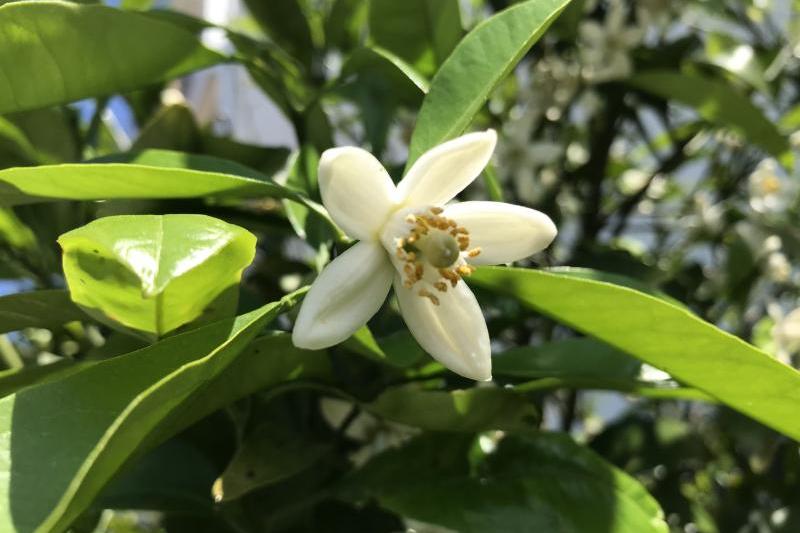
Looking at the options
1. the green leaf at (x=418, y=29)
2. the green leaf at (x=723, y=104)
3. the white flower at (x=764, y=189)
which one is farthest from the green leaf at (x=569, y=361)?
the white flower at (x=764, y=189)

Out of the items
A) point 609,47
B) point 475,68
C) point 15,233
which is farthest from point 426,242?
point 609,47

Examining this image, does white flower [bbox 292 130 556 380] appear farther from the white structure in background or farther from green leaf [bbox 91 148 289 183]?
the white structure in background

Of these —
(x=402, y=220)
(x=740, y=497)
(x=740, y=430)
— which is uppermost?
(x=402, y=220)

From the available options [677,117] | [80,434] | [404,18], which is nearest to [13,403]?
[80,434]

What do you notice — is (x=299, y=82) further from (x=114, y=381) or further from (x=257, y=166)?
(x=114, y=381)

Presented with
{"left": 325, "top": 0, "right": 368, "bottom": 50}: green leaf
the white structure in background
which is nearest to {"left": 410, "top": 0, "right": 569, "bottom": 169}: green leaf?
{"left": 325, "top": 0, "right": 368, "bottom": 50}: green leaf

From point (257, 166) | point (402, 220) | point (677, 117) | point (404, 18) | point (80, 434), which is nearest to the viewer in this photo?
point (80, 434)
